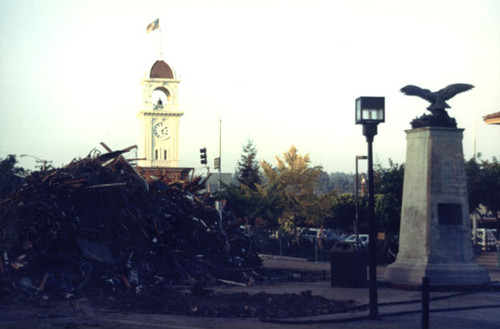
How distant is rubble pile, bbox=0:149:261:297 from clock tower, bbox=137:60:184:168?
9436 centimetres

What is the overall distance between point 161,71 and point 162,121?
8331 millimetres

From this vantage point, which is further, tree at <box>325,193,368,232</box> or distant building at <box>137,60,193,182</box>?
distant building at <box>137,60,193,182</box>

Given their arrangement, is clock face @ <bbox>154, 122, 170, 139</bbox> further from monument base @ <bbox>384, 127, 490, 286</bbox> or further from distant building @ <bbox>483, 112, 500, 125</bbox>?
monument base @ <bbox>384, 127, 490, 286</bbox>

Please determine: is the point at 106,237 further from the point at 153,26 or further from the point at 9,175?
the point at 153,26

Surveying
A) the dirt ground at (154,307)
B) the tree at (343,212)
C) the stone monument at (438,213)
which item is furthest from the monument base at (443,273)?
the tree at (343,212)

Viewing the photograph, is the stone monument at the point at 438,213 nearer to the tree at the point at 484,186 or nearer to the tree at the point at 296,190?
the tree at the point at 484,186

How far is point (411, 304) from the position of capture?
15.8 m

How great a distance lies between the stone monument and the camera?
19219 mm

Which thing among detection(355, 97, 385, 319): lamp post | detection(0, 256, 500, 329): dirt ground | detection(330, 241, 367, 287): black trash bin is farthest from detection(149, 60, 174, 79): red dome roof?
detection(355, 97, 385, 319): lamp post

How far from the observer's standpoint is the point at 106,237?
65.7 ft

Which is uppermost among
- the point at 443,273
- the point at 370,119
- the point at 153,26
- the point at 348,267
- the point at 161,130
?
the point at 153,26

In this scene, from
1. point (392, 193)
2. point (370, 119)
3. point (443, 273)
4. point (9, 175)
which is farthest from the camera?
point (392, 193)

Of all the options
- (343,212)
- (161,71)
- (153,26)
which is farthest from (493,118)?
(161,71)

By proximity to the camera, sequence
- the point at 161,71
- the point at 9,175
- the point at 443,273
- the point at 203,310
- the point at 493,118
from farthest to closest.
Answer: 1. the point at 161,71
2. the point at 493,118
3. the point at 9,175
4. the point at 443,273
5. the point at 203,310
